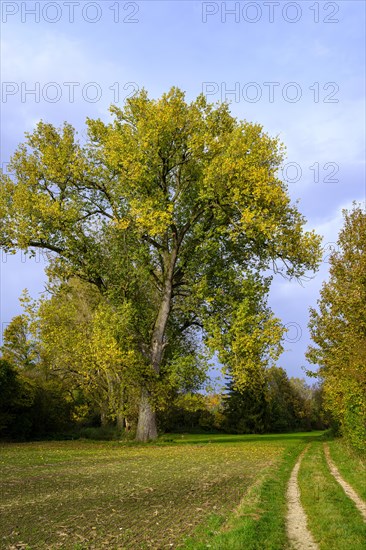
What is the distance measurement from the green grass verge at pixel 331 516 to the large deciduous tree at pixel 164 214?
10909 millimetres

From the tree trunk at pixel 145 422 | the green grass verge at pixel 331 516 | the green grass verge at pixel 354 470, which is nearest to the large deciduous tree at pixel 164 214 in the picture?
the tree trunk at pixel 145 422

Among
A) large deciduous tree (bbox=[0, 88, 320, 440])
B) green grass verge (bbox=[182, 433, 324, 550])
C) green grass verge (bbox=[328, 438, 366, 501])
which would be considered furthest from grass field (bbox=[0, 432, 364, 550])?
large deciduous tree (bbox=[0, 88, 320, 440])

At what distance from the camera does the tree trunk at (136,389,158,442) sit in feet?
90.8

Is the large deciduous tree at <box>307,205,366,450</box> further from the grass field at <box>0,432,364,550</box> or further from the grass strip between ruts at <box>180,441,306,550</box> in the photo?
the grass strip between ruts at <box>180,441,306,550</box>

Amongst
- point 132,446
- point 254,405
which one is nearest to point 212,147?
point 132,446

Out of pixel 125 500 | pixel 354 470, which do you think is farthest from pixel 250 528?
pixel 354 470

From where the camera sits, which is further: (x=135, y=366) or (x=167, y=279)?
(x=167, y=279)

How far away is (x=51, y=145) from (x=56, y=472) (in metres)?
19.1

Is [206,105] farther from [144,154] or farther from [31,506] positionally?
[31,506]

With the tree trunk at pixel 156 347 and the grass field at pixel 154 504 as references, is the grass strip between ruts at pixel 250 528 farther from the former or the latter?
the tree trunk at pixel 156 347

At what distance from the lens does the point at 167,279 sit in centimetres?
2797

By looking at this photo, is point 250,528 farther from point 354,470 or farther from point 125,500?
point 354,470

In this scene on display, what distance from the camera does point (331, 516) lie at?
29.0ft

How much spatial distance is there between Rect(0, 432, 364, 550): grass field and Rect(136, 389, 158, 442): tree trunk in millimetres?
10247
